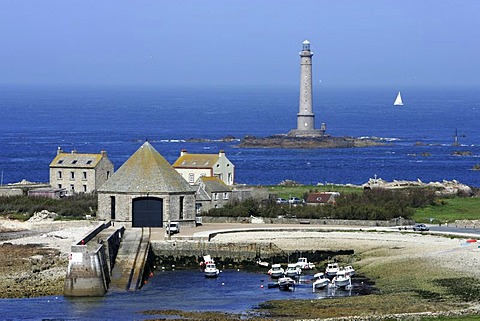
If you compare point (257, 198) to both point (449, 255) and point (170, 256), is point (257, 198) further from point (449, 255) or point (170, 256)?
point (449, 255)

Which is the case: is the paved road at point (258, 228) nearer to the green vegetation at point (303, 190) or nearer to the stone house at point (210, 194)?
the stone house at point (210, 194)

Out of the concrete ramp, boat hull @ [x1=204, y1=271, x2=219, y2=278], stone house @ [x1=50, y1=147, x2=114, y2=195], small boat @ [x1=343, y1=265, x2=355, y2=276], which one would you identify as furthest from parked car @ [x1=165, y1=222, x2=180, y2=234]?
stone house @ [x1=50, y1=147, x2=114, y2=195]

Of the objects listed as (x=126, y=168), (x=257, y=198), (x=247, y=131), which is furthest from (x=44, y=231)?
(x=247, y=131)

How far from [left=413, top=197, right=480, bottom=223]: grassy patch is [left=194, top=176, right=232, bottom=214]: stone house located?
9974mm

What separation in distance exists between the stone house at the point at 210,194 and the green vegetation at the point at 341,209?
1069mm

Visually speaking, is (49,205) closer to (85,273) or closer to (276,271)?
(276,271)

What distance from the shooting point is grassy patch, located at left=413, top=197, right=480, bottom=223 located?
65000 millimetres

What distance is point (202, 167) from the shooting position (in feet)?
250

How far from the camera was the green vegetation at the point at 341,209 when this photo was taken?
6309 centimetres

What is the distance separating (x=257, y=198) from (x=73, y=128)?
124658 mm

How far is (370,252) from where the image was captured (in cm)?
5291

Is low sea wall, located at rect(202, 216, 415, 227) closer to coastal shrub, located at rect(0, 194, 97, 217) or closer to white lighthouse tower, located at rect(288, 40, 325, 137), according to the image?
coastal shrub, located at rect(0, 194, 97, 217)

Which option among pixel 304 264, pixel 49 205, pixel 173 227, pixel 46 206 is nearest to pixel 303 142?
pixel 49 205

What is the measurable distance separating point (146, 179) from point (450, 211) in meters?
17.3
